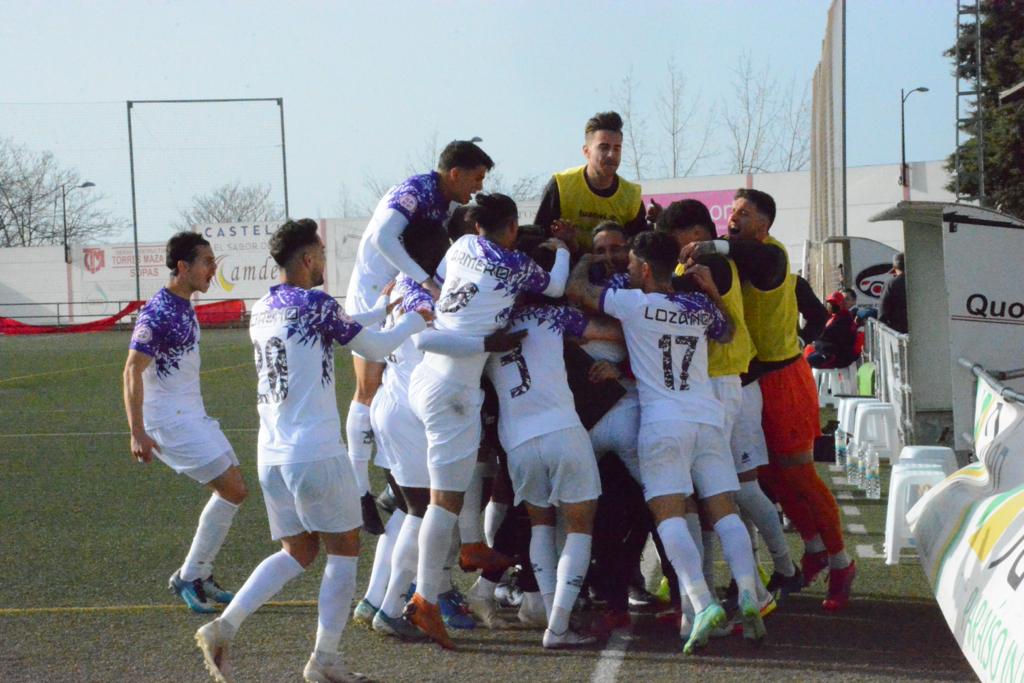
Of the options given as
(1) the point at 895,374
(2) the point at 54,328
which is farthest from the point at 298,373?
(2) the point at 54,328

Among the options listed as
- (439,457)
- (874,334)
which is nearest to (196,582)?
(439,457)

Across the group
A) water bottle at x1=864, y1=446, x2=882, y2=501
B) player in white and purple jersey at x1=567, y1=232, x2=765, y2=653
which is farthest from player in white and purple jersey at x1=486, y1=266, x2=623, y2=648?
water bottle at x1=864, y1=446, x2=882, y2=501

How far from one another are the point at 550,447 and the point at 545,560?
0.57 meters

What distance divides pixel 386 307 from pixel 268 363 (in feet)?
3.06

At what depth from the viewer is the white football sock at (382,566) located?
6473 millimetres

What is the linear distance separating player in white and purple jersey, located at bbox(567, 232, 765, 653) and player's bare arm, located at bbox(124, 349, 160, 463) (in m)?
2.30

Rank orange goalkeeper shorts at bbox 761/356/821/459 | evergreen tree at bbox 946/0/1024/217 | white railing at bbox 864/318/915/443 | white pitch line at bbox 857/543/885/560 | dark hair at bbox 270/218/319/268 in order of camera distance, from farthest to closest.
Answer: evergreen tree at bbox 946/0/1024/217 < white railing at bbox 864/318/915/443 < white pitch line at bbox 857/543/885/560 < orange goalkeeper shorts at bbox 761/356/821/459 < dark hair at bbox 270/218/319/268

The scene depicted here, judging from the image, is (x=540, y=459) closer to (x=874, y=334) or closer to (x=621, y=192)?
(x=621, y=192)

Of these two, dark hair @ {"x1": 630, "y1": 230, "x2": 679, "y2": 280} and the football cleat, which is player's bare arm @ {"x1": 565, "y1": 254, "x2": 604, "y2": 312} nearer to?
dark hair @ {"x1": 630, "y1": 230, "x2": 679, "y2": 280}

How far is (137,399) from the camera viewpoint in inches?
267

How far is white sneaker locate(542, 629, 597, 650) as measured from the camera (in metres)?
5.91

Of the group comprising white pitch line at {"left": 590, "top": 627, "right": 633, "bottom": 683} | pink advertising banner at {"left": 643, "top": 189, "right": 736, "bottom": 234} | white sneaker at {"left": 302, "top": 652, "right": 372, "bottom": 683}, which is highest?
pink advertising banner at {"left": 643, "top": 189, "right": 736, "bottom": 234}

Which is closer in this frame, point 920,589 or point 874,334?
point 920,589

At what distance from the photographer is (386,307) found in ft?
20.2
